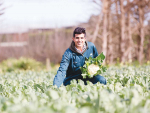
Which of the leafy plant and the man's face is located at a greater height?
the man's face

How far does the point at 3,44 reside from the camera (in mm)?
20797

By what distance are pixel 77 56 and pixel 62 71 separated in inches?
20.6

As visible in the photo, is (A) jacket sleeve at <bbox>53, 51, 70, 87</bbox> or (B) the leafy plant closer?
(A) jacket sleeve at <bbox>53, 51, 70, 87</bbox>

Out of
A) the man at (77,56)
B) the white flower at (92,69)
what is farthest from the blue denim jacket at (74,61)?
the white flower at (92,69)

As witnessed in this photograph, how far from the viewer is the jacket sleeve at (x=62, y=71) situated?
11.5ft

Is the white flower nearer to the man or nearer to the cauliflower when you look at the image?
the cauliflower

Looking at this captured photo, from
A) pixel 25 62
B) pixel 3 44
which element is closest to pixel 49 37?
pixel 3 44

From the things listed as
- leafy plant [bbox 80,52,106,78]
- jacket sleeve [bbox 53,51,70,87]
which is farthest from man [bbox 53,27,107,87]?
leafy plant [bbox 80,52,106,78]

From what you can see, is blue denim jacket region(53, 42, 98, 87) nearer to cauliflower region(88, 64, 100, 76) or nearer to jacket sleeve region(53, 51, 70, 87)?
jacket sleeve region(53, 51, 70, 87)

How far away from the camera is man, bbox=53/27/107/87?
3920 millimetres

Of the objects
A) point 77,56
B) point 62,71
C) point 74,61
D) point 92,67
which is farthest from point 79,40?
point 62,71

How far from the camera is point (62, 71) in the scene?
381 centimetres

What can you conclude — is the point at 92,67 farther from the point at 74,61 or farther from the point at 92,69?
the point at 74,61

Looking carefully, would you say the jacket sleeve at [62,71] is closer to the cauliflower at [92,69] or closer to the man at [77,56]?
the man at [77,56]
